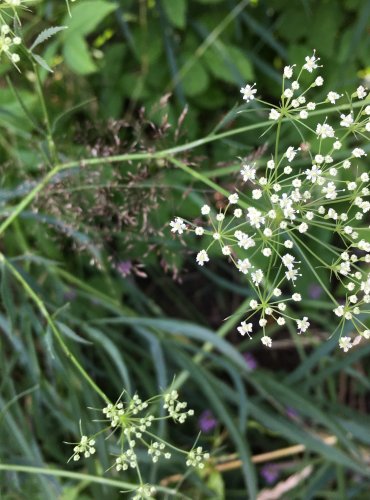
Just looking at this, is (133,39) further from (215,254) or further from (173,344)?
(173,344)

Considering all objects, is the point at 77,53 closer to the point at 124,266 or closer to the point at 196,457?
the point at 124,266

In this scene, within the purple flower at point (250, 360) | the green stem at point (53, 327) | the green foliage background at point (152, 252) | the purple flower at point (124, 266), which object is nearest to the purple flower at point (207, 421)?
the green foliage background at point (152, 252)

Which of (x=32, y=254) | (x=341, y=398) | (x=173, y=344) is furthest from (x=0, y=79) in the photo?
(x=341, y=398)

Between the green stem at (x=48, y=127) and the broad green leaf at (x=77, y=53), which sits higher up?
the broad green leaf at (x=77, y=53)

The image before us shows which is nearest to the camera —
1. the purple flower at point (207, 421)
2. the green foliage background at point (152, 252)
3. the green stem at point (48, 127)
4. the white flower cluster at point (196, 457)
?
the white flower cluster at point (196, 457)

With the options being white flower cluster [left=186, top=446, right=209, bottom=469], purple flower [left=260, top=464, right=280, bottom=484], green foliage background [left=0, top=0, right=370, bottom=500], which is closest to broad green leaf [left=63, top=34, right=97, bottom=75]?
green foliage background [left=0, top=0, right=370, bottom=500]

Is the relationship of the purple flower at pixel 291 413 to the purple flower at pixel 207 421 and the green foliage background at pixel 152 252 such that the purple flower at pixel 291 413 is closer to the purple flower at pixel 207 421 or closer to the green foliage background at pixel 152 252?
the green foliage background at pixel 152 252
